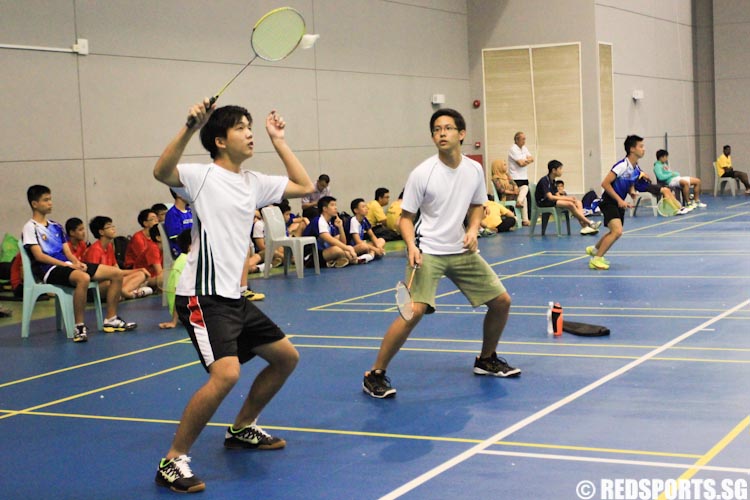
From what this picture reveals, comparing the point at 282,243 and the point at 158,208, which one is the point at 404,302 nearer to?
the point at 158,208

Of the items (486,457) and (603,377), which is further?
(603,377)

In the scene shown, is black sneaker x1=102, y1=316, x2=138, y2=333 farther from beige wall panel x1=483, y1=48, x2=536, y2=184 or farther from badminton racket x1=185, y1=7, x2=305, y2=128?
beige wall panel x1=483, y1=48, x2=536, y2=184

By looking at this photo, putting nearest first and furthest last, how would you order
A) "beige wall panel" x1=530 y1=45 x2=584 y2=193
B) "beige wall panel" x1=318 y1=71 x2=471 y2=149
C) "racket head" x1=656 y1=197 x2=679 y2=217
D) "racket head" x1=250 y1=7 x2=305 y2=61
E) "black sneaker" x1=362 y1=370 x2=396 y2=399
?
"racket head" x1=250 y1=7 x2=305 y2=61
"black sneaker" x1=362 y1=370 x2=396 y2=399
"beige wall panel" x1=318 y1=71 x2=471 y2=149
"racket head" x1=656 y1=197 x2=679 y2=217
"beige wall panel" x1=530 y1=45 x2=584 y2=193

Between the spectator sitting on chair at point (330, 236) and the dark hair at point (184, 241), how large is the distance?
14.7 feet

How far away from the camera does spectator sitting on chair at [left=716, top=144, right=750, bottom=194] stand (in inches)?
1182

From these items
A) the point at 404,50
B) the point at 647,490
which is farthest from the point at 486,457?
the point at 404,50

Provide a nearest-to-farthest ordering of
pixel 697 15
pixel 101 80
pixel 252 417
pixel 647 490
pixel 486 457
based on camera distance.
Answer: pixel 647 490 → pixel 486 457 → pixel 252 417 → pixel 101 80 → pixel 697 15

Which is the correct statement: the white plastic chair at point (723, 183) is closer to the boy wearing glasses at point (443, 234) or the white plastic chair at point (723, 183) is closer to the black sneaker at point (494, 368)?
the black sneaker at point (494, 368)

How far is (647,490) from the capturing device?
16.1ft

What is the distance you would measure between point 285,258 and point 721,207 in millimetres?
13885

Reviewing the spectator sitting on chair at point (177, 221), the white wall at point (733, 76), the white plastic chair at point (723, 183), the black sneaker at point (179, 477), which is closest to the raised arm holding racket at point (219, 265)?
the black sneaker at point (179, 477)

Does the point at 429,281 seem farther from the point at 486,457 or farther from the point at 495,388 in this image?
the point at 486,457

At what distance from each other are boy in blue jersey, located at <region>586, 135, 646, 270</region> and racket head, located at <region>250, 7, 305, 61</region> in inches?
319

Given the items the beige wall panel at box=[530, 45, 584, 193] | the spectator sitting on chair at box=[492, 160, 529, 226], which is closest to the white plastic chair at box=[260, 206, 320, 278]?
the spectator sitting on chair at box=[492, 160, 529, 226]
